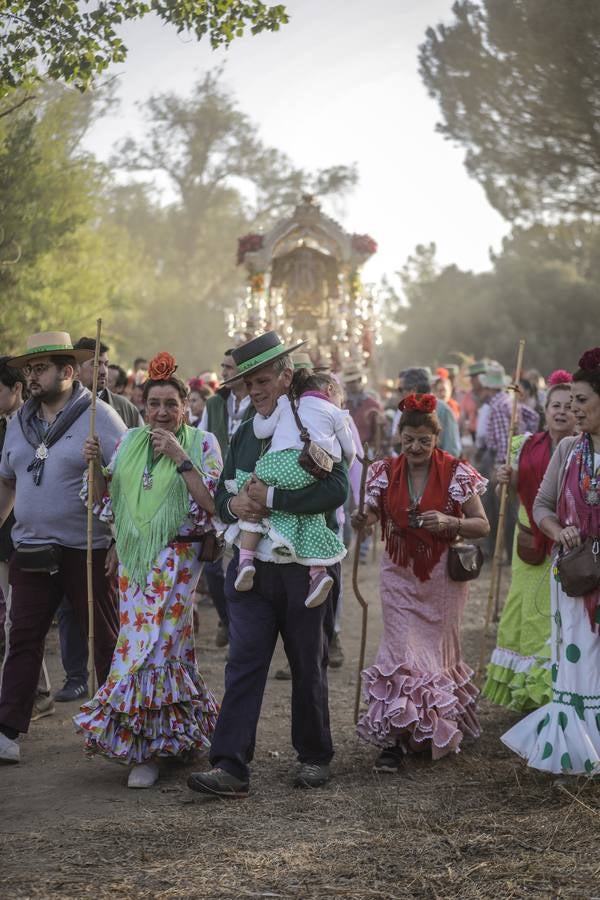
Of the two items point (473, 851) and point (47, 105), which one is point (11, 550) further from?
point (47, 105)

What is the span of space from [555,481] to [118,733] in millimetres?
2486

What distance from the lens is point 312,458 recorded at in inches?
202

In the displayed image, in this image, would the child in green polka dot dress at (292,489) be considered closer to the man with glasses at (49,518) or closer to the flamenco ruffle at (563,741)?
the man with glasses at (49,518)

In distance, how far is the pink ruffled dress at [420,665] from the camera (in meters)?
5.72

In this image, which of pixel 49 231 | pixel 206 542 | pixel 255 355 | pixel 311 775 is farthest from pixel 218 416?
pixel 49 231

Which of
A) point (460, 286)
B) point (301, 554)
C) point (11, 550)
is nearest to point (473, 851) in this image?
point (301, 554)

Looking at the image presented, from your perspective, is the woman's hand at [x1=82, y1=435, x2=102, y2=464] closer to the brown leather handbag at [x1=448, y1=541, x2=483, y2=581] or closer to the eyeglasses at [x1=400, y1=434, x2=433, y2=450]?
the eyeglasses at [x1=400, y1=434, x2=433, y2=450]

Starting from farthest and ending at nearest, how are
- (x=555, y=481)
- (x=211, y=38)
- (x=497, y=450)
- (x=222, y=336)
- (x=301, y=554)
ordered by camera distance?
(x=222, y=336)
(x=497, y=450)
(x=211, y=38)
(x=555, y=481)
(x=301, y=554)

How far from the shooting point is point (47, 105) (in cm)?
2195

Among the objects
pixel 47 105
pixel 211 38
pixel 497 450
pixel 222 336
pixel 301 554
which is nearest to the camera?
pixel 301 554

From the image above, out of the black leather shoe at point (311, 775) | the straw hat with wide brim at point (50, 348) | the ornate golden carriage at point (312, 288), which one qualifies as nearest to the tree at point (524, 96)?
the ornate golden carriage at point (312, 288)

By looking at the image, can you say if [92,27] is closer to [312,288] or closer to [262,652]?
[262,652]

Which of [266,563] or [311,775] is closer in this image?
[266,563]

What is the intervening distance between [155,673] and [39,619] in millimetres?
845
